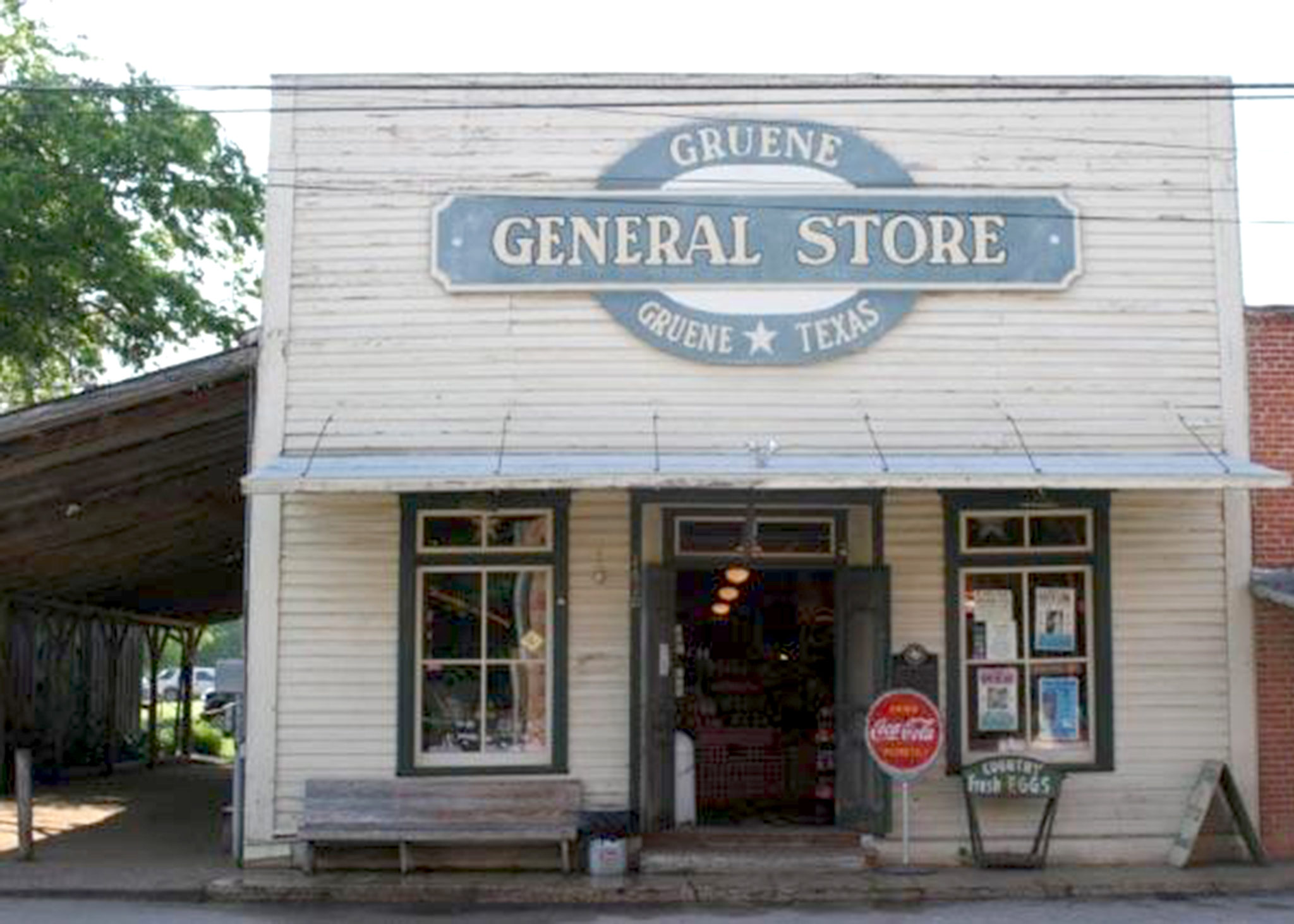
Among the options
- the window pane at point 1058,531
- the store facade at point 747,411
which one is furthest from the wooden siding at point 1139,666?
the window pane at point 1058,531

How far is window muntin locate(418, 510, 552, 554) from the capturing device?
1442 centimetres

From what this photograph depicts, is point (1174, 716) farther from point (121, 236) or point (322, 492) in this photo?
point (121, 236)

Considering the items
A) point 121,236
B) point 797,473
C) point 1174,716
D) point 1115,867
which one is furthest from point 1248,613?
point 121,236

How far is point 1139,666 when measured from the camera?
47.1 ft

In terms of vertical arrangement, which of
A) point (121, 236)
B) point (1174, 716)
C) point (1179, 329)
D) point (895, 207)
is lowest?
point (1174, 716)

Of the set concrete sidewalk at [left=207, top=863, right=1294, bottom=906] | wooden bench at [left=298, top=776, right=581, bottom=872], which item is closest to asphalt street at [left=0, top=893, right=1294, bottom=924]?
concrete sidewalk at [left=207, top=863, right=1294, bottom=906]

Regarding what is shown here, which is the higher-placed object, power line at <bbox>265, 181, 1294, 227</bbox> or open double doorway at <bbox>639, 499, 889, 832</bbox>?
power line at <bbox>265, 181, 1294, 227</bbox>

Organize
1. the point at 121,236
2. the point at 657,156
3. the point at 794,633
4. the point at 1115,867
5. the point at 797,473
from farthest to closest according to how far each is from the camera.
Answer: the point at 121,236, the point at 794,633, the point at 657,156, the point at 1115,867, the point at 797,473

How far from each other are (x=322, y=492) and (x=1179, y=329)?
7288 mm

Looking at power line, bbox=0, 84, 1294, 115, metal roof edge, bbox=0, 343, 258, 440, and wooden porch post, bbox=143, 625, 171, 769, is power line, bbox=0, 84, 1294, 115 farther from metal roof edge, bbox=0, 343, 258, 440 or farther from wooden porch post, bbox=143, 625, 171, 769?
wooden porch post, bbox=143, 625, 171, 769

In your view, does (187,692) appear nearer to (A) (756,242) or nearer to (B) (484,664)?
(B) (484,664)

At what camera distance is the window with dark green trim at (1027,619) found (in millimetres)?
14406

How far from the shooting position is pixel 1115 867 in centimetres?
1390

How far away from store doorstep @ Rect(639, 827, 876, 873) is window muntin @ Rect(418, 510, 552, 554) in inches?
104
